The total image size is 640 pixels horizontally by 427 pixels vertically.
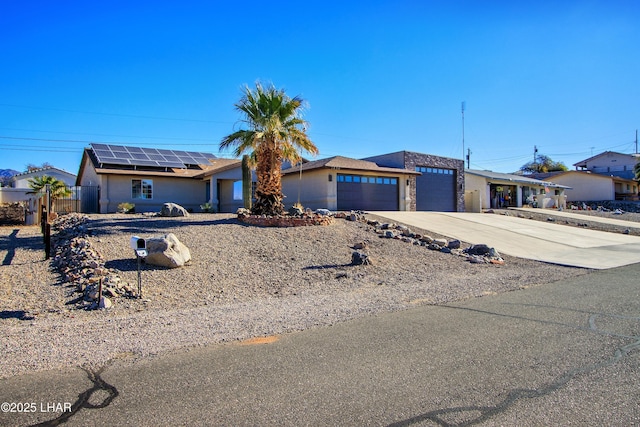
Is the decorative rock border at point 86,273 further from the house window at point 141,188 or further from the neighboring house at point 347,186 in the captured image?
the house window at point 141,188

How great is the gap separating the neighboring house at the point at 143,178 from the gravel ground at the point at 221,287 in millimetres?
9727

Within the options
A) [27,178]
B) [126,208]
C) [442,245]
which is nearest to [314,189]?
[126,208]

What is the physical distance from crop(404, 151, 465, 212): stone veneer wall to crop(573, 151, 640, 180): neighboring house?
43331 mm

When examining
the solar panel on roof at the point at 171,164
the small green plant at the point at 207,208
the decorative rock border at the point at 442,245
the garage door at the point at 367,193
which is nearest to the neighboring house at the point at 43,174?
the solar panel on roof at the point at 171,164

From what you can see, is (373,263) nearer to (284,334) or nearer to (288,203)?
(284,334)

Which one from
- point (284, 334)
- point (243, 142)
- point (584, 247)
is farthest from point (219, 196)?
point (284, 334)

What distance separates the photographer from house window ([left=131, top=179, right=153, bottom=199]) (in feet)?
85.1

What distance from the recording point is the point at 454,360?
4789 millimetres

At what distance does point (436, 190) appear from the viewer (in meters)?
31.3

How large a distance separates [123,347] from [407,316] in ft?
14.2

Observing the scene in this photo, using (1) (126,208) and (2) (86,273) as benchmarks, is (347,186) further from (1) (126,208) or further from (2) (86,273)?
(2) (86,273)

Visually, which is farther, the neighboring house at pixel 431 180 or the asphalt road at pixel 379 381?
the neighboring house at pixel 431 180

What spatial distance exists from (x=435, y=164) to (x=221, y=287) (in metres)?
25.1

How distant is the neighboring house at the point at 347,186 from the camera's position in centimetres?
2428
